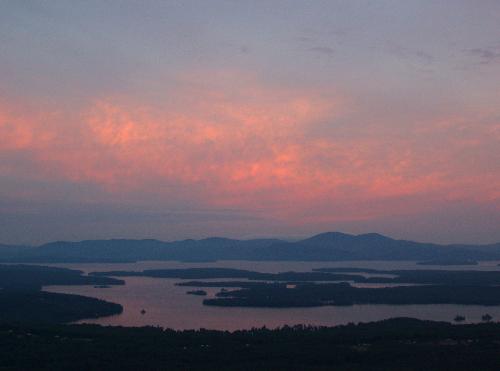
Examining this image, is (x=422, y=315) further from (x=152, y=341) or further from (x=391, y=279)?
(x=391, y=279)

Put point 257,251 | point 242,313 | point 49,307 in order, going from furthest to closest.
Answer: point 257,251 → point 49,307 → point 242,313

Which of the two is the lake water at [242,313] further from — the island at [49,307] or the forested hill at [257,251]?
the forested hill at [257,251]

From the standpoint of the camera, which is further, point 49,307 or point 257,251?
point 257,251

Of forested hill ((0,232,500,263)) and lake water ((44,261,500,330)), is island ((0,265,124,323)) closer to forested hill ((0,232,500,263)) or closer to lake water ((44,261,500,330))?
lake water ((44,261,500,330))

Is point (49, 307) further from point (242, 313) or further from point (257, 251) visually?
point (257, 251)

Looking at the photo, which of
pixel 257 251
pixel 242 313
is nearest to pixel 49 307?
pixel 242 313

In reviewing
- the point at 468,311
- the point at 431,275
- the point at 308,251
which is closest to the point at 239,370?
the point at 468,311

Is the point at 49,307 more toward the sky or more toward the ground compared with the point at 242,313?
more toward the sky

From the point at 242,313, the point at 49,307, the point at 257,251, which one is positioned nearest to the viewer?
the point at 242,313
